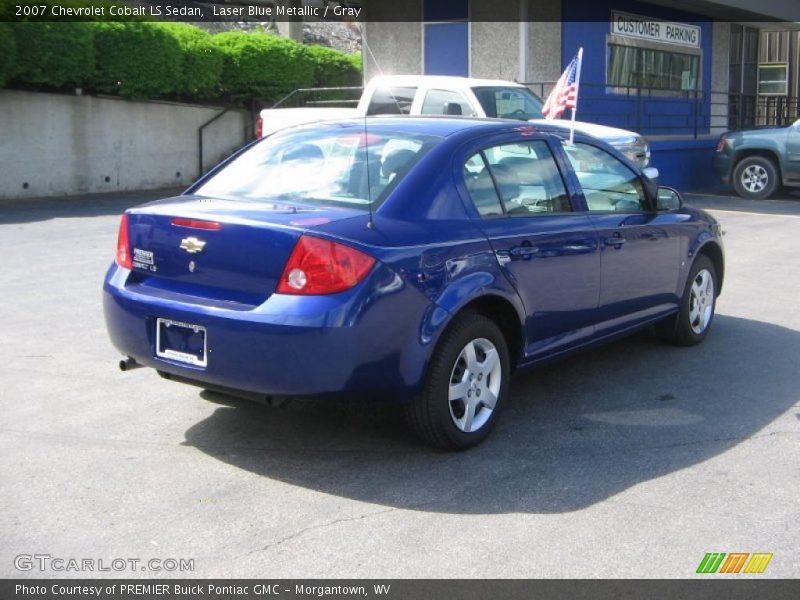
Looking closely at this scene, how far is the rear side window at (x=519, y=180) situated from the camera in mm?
5477

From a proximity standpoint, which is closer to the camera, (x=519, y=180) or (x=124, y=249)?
(x=124, y=249)

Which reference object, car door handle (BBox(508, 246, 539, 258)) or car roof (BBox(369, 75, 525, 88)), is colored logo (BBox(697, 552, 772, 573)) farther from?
car roof (BBox(369, 75, 525, 88))

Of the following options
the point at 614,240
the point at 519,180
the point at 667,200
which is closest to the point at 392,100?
the point at 667,200

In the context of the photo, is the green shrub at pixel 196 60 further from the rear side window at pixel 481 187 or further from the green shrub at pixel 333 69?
the rear side window at pixel 481 187

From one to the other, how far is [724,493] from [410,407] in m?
1.47

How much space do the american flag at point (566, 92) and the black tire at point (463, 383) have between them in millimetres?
6506

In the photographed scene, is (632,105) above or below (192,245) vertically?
above

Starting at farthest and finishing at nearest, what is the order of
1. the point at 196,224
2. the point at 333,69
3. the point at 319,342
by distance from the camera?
the point at 333,69 < the point at 196,224 < the point at 319,342

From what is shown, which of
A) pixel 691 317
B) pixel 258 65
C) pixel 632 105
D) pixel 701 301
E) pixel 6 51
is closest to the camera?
pixel 691 317

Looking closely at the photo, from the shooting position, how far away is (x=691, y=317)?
24.2 feet

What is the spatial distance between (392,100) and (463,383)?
972 centimetres

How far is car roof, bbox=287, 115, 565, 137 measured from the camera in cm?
562

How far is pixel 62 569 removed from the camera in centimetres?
385
